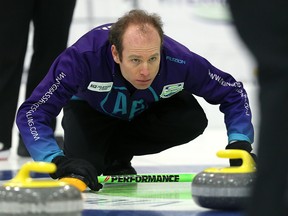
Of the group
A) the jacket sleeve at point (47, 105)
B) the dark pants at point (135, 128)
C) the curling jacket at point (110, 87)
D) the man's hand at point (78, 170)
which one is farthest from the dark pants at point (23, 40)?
the man's hand at point (78, 170)

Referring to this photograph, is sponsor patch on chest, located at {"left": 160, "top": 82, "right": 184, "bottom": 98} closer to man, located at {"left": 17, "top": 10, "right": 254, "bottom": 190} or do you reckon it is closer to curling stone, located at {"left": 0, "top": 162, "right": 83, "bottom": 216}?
man, located at {"left": 17, "top": 10, "right": 254, "bottom": 190}

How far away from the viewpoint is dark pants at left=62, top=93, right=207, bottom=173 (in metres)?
3.45

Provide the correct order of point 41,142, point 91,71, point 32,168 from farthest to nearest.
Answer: point 91,71
point 41,142
point 32,168

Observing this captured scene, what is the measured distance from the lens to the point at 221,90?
125 inches

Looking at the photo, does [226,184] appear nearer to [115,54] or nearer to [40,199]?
[40,199]

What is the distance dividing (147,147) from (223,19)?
2.24 meters

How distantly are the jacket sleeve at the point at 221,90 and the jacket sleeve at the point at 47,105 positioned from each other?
44cm

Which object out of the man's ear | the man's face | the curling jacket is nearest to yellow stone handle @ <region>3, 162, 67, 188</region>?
the curling jacket

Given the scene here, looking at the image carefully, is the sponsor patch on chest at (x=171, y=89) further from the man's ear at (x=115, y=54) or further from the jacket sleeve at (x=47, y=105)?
the jacket sleeve at (x=47, y=105)

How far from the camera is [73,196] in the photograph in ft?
6.37

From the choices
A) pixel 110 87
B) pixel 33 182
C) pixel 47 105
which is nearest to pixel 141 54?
pixel 110 87

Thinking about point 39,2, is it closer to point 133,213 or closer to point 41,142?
point 41,142

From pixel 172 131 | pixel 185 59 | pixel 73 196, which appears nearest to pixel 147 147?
pixel 172 131

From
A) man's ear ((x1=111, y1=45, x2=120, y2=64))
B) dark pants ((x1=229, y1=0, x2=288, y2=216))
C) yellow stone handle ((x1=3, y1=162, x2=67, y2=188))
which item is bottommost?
yellow stone handle ((x1=3, y1=162, x2=67, y2=188))
